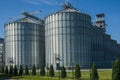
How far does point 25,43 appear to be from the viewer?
134 metres

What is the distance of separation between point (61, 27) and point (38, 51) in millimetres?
21642

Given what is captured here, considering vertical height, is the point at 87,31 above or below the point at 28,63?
above

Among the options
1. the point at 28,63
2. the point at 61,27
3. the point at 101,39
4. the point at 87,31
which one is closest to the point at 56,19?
the point at 61,27

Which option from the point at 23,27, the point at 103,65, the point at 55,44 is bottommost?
the point at 103,65

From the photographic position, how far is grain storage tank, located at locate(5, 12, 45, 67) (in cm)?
13362

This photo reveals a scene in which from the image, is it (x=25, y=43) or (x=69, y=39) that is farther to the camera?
(x=25, y=43)

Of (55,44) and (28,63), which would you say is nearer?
(55,44)

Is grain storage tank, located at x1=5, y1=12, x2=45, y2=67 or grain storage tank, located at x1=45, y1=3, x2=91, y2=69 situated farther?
grain storage tank, located at x1=5, y1=12, x2=45, y2=67

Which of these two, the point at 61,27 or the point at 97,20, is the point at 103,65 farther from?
the point at 97,20

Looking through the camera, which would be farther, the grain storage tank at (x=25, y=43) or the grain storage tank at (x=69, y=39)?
the grain storage tank at (x=25, y=43)

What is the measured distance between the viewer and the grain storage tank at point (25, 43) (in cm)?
13362

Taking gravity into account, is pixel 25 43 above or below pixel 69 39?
below

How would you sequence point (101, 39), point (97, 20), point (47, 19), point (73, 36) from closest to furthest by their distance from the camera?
1. point (73, 36)
2. point (47, 19)
3. point (101, 39)
4. point (97, 20)

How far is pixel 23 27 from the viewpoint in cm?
13638
